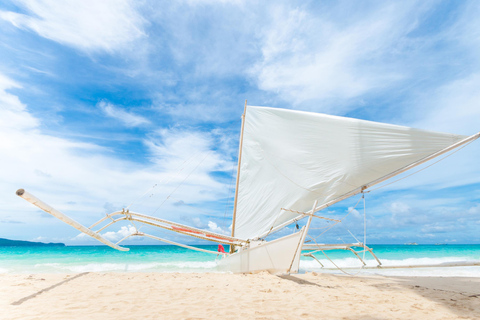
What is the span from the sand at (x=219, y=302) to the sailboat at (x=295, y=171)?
135 cm

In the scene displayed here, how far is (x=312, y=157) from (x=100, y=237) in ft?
20.6

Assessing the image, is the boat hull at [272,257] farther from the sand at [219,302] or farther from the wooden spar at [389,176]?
the wooden spar at [389,176]

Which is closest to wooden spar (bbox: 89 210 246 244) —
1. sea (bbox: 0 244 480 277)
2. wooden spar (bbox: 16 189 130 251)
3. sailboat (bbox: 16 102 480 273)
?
sailboat (bbox: 16 102 480 273)

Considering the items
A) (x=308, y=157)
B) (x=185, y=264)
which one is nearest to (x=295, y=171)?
(x=308, y=157)

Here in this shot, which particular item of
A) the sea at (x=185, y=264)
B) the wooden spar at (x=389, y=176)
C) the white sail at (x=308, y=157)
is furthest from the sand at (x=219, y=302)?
the white sail at (x=308, y=157)

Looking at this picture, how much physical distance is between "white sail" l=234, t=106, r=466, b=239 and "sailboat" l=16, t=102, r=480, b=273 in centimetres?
2

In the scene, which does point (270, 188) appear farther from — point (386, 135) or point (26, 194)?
point (26, 194)

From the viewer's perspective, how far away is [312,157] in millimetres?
8258

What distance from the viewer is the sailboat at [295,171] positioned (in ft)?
21.8

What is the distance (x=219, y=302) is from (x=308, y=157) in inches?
195

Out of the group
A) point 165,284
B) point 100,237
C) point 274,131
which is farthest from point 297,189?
point 100,237

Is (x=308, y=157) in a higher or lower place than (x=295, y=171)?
higher

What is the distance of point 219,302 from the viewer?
4.81m

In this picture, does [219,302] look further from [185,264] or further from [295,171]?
[185,264]
